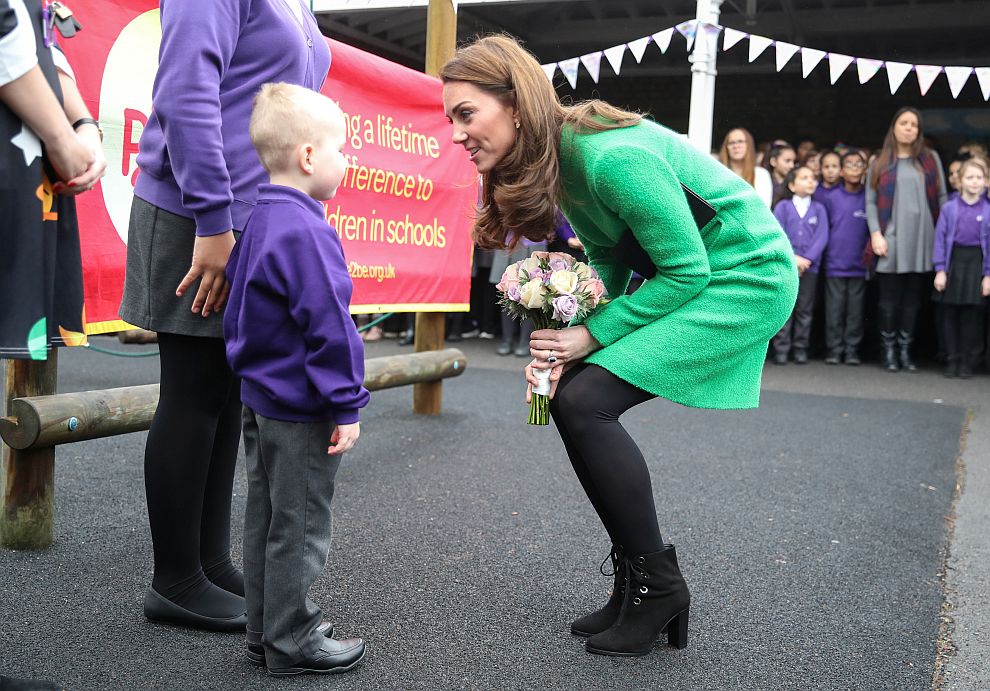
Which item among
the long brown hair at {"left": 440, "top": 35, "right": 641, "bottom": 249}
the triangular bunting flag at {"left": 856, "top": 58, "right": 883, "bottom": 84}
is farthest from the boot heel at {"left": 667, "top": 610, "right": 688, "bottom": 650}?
the triangular bunting flag at {"left": 856, "top": 58, "right": 883, "bottom": 84}

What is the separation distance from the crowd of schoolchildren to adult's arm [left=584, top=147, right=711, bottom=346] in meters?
6.24

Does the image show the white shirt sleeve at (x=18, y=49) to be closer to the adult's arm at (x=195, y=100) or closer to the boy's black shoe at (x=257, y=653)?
the adult's arm at (x=195, y=100)

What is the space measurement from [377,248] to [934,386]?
546cm

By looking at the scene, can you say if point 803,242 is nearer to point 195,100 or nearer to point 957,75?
point 957,75

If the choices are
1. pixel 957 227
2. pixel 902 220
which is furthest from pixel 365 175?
pixel 957 227

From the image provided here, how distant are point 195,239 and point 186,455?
22.3 inches

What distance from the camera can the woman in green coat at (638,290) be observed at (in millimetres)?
2584

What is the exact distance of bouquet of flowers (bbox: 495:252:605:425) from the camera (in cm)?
269

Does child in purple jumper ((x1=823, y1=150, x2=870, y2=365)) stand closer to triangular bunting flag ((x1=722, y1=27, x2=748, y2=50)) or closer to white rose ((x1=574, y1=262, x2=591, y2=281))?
triangular bunting flag ((x1=722, y1=27, x2=748, y2=50))

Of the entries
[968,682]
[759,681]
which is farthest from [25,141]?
[968,682]

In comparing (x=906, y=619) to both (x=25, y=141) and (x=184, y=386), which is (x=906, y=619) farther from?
(x=25, y=141)

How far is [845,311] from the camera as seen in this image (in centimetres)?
998

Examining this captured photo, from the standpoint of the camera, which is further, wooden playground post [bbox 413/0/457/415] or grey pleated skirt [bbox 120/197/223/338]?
wooden playground post [bbox 413/0/457/415]

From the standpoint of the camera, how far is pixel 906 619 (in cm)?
303
